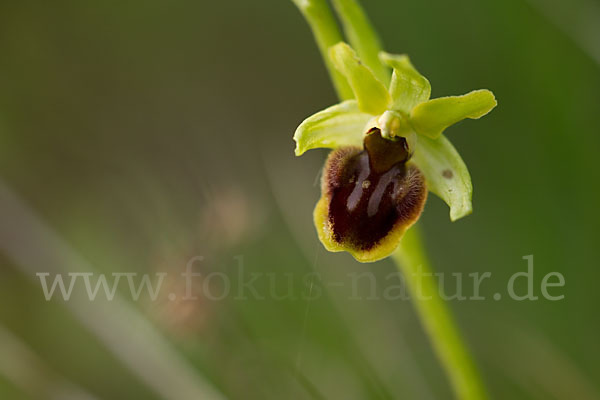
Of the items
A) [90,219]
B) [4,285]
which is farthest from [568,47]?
[4,285]

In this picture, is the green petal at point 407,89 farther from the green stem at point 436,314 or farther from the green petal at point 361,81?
the green stem at point 436,314

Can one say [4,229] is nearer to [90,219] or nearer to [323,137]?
[90,219]

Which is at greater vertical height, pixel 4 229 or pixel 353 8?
pixel 4 229

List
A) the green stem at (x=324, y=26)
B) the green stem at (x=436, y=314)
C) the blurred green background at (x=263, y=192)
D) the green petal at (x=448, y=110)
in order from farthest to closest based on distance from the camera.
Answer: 1. the blurred green background at (x=263, y=192)
2. the green stem at (x=436, y=314)
3. the green stem at (x=324, y=26)
4. the green petal at (x=448, y=110)

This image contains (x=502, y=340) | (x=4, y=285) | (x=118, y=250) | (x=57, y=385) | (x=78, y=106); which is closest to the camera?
(x=57, y=385)

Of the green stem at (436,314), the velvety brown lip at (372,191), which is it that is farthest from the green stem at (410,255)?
the velvety brown lip at (372,191)

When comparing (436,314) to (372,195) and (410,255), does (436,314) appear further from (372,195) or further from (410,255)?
(372,195)

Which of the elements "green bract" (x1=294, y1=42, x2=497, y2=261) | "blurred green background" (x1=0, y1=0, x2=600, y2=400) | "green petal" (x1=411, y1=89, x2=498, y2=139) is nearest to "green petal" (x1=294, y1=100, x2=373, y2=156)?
"green bract" (x1=294, y1=42, x2=497, y2=261)
